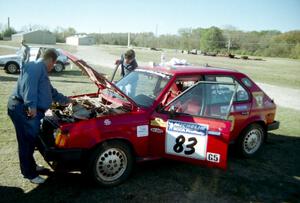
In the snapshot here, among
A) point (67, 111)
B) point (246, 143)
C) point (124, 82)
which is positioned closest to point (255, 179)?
point (246, 143)

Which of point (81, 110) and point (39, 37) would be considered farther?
point (39, 37)

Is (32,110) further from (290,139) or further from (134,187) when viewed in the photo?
(290,139)

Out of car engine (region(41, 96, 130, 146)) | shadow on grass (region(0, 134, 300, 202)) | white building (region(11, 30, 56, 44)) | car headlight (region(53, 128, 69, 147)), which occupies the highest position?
white building (region(11, 30, 56, 44))

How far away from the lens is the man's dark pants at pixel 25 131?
4.11 m

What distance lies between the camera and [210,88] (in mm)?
5203

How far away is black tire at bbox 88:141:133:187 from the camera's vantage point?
432 centimetres

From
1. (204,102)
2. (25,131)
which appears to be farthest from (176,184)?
(25,131)

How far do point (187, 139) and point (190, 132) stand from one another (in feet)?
Result: 0.36

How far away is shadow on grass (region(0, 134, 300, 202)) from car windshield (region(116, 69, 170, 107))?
1164 millimetres

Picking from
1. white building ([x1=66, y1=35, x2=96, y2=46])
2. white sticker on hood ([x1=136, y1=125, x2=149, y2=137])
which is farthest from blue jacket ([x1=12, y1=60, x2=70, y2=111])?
white building ([x1=66, y1=35, x2=96, y2=46])

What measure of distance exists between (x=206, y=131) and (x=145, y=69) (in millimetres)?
1928

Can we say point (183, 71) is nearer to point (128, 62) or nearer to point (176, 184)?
point (176, 184)

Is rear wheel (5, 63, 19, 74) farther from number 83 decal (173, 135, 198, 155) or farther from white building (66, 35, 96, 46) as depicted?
white building (66, 35, 96, 46)

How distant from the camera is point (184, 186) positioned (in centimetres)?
471
